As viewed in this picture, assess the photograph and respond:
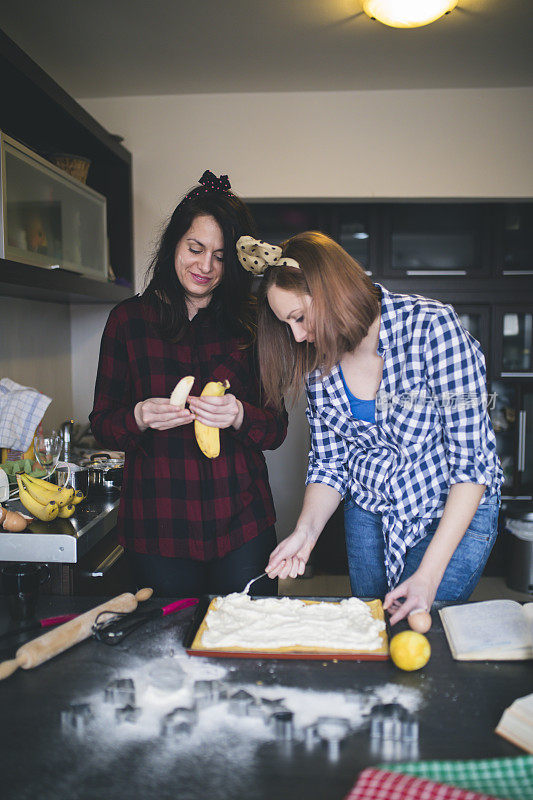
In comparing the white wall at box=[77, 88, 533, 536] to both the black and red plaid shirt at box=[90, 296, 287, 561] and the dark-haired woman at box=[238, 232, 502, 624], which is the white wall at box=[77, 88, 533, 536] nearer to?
the black and red plaid shirt at box=[90, 296, 287, 561]

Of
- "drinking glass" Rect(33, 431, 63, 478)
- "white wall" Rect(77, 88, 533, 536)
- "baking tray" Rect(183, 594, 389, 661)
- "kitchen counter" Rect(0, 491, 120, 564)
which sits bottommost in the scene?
"kitchen counter" Rect(0, 491, 120, 564)

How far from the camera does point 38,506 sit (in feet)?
6.23

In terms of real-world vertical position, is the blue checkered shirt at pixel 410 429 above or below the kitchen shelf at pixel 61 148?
below

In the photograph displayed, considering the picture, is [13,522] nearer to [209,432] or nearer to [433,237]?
[209,432]

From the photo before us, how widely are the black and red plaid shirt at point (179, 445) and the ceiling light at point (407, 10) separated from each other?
142cm

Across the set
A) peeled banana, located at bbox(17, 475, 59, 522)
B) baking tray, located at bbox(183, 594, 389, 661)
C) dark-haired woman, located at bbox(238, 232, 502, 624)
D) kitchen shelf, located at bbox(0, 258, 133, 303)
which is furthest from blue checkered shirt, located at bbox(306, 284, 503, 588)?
kitchen shelf, located at bbox(0, 258, 133, 303)

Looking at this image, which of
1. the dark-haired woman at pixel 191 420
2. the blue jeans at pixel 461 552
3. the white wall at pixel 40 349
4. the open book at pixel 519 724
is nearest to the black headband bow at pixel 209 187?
the dark-haired woman at pixel 191 420

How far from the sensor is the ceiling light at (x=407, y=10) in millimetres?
2229

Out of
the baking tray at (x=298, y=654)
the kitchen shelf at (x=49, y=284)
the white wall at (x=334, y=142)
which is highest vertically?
the white wall at (x=334, y=142)

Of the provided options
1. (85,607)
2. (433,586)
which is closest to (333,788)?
(433,586)

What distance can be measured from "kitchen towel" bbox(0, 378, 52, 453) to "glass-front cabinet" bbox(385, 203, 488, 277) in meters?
2.22

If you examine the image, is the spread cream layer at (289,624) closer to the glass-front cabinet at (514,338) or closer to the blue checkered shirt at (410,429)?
the blue checkered shirt at (410,429)

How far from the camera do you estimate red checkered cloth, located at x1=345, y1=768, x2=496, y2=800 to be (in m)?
0.69

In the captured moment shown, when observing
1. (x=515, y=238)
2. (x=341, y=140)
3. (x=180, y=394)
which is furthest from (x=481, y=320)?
(x=180, y=394)
